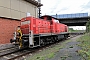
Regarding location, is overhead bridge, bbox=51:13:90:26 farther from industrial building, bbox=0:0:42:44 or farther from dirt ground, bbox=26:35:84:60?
dirt ground, bbox=26:35:84:60

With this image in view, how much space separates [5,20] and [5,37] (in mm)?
1975

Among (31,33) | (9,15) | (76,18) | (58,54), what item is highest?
(76,18)

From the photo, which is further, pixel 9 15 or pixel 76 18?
pixel 76 18

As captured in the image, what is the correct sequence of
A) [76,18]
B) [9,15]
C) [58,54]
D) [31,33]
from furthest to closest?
[76,18], [9,15], [31,33], [58,54]

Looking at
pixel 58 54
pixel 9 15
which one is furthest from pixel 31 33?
pixel 9 15

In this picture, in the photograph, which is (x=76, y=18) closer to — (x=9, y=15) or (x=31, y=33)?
(x=9, y=15)

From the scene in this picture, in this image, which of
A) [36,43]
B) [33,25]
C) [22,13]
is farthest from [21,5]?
[36,43]

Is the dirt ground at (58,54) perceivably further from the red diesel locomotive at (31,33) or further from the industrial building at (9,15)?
the industrial building at (9,15)

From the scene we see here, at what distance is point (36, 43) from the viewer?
10.3 m

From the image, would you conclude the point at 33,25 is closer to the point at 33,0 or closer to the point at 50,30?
the point at 50,30

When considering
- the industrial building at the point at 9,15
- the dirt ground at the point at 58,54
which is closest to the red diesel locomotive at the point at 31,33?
the dirt ground at the point at 58,54

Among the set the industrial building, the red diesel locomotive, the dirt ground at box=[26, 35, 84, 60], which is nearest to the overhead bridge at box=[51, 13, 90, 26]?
the industrial building

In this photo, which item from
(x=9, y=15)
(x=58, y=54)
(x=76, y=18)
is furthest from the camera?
(x=76, y=18)

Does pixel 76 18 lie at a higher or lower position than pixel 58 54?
higher
